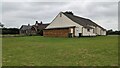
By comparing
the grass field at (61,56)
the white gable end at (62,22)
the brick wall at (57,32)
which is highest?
the white gable end at (62,22)

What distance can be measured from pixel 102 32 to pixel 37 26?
35.2m

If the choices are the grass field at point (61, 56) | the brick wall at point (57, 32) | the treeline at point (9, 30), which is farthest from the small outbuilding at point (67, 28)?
the grass field at point (61, 56)

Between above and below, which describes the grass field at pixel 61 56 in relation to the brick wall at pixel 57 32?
below

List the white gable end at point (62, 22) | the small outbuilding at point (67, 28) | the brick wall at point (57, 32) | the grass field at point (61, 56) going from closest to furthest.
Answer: the grass field at point (61, 56) < the small outbuilding at point (67, 28) < the brick wall at point (57, 32) < the white gable end at point (62, 22)

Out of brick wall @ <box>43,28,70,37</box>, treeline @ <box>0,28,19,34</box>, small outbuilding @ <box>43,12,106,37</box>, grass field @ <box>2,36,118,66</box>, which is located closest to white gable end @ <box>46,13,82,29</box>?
small outbuilding @ <box>43,12,106,37</box>

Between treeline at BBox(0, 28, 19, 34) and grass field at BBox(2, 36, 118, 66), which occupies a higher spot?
treeline at BBox(0, 28, 19, 34)

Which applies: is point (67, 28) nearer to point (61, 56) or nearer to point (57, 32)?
point (57, 32)

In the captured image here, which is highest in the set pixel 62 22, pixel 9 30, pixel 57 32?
pixel 62 22

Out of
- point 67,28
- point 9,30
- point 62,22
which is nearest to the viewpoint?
point 67,28

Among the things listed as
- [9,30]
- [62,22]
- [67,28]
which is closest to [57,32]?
[62,22]

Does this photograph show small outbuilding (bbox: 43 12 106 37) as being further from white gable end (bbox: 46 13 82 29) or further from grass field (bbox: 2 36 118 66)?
grass field (bbox: 2 36 118 66)

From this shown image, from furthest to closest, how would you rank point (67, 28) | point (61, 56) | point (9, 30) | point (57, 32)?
point (9, 30)
point (57, 32)
point (67, 28)
point (61, 56)

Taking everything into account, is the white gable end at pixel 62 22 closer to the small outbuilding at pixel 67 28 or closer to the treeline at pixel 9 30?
the small outbuilding at pixel 67 28

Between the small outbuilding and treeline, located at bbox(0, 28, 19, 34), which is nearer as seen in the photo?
the small outbuilding
